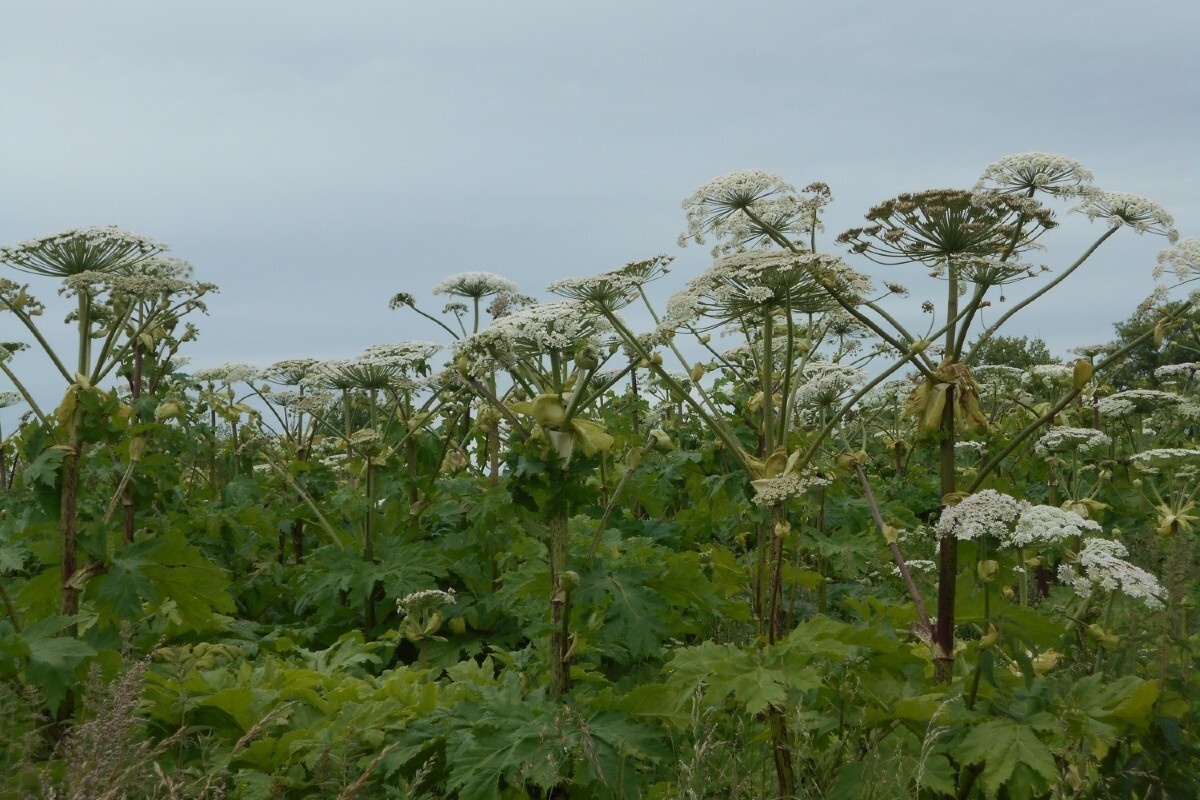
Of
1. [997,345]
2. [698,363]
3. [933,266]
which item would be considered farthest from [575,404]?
[997,345]

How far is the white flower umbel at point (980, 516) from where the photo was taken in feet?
12.3

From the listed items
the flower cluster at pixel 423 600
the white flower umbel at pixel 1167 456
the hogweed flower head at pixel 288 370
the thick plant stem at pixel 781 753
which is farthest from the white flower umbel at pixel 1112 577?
the hogweed flower head at pixel 288 370

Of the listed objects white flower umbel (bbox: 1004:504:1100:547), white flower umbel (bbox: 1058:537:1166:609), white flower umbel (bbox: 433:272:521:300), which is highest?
white flower umbel (bbox: 433:272:521:300)

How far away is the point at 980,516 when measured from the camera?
3775 mm

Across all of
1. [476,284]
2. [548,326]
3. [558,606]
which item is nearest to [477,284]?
[476,284]

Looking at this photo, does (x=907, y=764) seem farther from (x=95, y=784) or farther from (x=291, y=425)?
(x=291, y=425)

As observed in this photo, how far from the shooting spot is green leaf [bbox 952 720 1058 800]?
342cm

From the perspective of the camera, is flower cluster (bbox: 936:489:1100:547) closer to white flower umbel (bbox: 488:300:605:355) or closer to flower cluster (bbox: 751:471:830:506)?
flower cluster (bbox: 751:471:830:506)

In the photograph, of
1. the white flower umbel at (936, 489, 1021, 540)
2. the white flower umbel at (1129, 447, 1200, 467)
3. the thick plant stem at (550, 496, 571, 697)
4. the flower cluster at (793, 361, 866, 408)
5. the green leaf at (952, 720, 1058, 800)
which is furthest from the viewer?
the white flower umbel at (1129, 447, 1200, 467)

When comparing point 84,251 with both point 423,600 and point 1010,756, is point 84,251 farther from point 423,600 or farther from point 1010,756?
point 1010,756

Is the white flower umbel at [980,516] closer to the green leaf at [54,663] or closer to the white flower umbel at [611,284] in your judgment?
the white flower umbel at [611,284]

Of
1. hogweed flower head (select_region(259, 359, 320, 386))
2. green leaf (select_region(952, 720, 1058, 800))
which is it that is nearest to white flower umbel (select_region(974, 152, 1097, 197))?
green leaf (select_region(952, 720, 1058, 800))

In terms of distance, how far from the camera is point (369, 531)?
719 centimetres

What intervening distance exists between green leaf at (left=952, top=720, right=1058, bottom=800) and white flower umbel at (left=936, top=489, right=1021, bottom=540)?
0.64 metres
